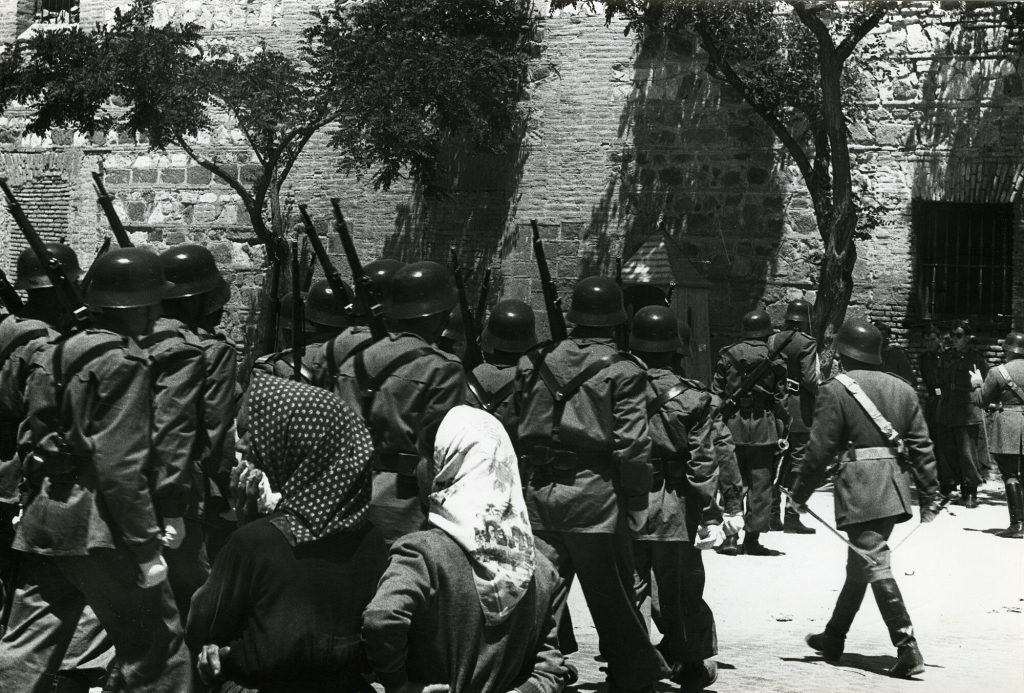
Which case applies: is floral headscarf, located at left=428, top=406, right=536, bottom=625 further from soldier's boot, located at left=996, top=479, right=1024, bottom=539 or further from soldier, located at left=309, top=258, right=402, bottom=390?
soldier's boot, located at left=996, top=479, right=1024, bottom=539

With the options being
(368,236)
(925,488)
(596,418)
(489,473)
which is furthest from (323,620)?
(368,236)

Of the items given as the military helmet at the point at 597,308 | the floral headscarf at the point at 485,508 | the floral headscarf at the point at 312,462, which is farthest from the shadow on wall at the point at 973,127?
the floral headscarf at the point at 312,462

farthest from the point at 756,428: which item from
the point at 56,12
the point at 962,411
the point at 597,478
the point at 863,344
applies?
the point at 56,12

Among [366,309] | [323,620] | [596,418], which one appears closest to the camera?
[323,620]

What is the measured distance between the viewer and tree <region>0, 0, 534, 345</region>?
1577 centimetres

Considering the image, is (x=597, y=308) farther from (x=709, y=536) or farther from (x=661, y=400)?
(x=709, y=536)

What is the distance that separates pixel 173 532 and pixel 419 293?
1.49m

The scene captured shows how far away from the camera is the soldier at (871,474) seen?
7250 mm

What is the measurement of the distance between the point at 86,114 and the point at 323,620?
45.1 feet

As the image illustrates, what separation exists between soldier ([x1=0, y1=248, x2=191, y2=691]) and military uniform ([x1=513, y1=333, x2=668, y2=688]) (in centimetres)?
187

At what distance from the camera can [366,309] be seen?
6645 millimetres

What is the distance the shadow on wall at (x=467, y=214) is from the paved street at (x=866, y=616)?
22.9 ft

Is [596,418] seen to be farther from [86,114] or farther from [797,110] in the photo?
[86,114]

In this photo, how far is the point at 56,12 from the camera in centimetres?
2095
